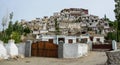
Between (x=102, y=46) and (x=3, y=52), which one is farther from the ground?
(x=3, y=52)

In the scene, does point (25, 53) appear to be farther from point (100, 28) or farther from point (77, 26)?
point (77, 26)

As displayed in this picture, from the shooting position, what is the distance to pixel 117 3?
2053 inches

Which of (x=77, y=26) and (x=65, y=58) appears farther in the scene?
(x=77, y=26)

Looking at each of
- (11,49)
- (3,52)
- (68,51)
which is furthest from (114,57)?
(11,49)

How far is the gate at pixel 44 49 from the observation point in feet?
86.9

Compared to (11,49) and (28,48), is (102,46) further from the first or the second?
(11,49)

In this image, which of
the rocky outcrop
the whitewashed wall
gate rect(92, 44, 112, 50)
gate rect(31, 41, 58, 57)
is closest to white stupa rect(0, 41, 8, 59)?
gate rect(31, 41, 58, 57)

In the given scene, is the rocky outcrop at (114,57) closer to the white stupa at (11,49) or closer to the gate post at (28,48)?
the white stupa at (11,49)

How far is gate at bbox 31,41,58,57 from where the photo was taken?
86.9 feet

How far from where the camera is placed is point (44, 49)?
27.0 metres

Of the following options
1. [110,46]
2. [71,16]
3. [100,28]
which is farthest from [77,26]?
[110,46]

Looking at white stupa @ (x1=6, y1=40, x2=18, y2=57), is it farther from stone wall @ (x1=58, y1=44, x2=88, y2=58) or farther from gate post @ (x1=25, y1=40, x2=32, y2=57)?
stone wall @ (x1=58, y1=44, x2=88, y2=58)

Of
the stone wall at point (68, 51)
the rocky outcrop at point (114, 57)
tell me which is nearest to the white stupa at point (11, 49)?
the stone wall at point (68, 51)

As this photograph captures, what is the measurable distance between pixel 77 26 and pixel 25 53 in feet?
256
